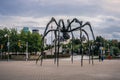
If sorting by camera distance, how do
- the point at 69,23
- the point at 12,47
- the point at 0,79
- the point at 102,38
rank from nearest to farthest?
1. the point at 0,79
2. the point at 69,23
3. the point at 12,47
4. the point at 102,38

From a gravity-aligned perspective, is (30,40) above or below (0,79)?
above

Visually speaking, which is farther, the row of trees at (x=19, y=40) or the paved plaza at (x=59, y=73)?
the row of trees at (x=19, y=40)

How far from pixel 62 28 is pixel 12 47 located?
54.5 metres

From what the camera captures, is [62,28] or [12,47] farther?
[12,47]

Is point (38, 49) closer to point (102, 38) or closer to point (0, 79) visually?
point (102, 38)

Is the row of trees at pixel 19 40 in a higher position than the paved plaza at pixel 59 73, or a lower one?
higher

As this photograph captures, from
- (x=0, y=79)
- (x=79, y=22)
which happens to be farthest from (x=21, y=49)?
(x=0, y=79)

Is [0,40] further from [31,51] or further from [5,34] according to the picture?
[31,51]

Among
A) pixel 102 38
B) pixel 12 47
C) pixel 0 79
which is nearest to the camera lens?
pixel 0 79

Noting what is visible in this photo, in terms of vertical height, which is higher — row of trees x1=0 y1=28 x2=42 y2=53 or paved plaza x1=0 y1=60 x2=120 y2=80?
row of trees x1=0 y1=28 x2=42 y2=53

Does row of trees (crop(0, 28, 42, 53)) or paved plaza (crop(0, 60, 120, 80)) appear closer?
paved plaza (crop(0, 60, 120, 80))

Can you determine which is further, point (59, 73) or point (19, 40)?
point (19, 40)

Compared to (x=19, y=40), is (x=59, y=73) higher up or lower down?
lower down

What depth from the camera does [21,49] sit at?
81.1 meters
